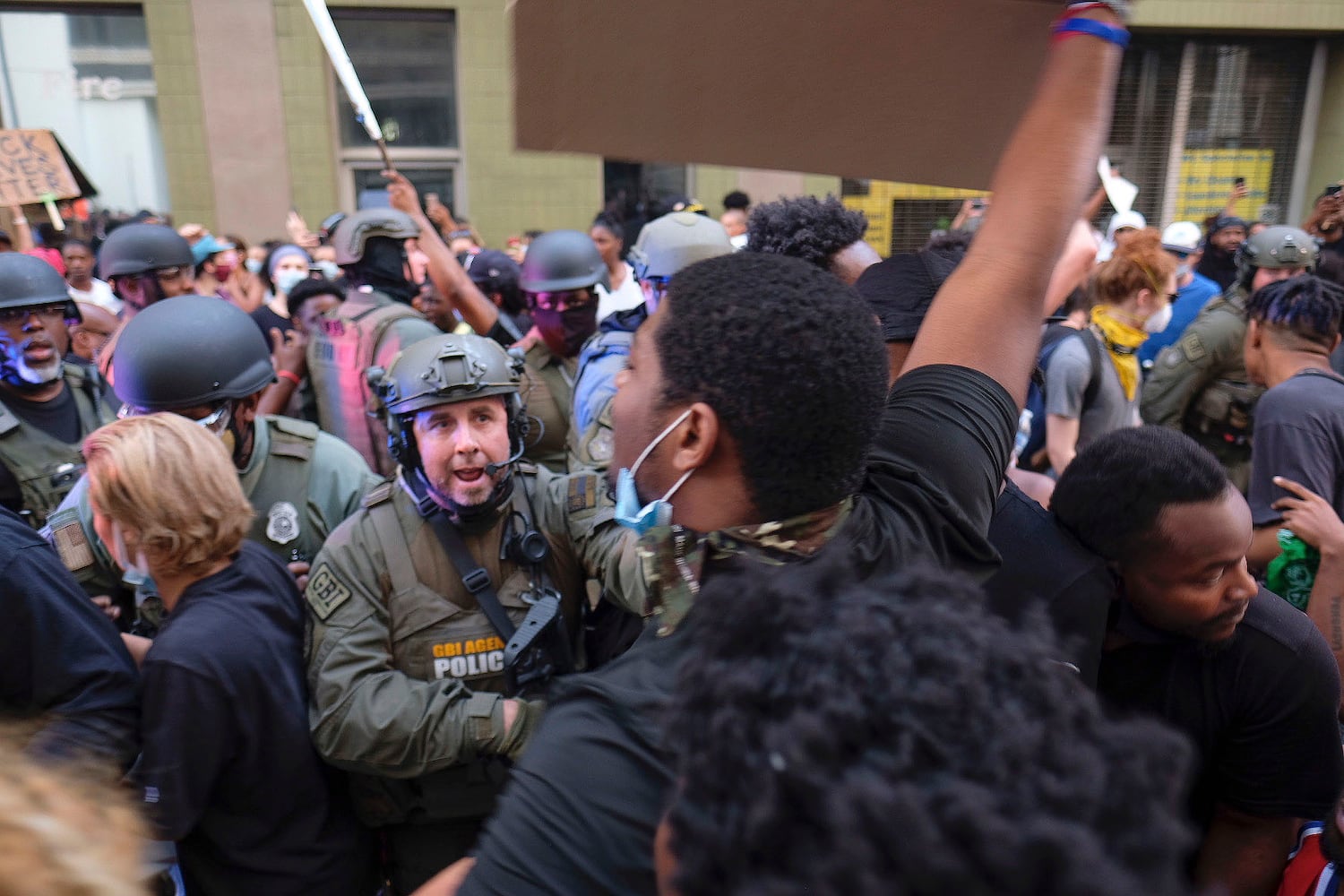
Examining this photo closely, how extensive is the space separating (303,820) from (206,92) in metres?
11.2

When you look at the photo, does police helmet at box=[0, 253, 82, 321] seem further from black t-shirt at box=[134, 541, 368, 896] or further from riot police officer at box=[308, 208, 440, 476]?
black t-shirt at box=[134, 541, 368, 896]

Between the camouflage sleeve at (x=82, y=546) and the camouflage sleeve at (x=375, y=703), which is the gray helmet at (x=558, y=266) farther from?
the camouflage sleeve at (x=375, y=703)

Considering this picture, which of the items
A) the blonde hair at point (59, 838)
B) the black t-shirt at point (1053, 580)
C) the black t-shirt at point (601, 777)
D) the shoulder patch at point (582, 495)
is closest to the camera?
the blonde hair at point (59, 838)

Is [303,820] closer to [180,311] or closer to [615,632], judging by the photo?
[615,632]

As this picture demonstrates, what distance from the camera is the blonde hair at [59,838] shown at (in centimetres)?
68

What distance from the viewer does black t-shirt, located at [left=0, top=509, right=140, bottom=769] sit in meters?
2.06

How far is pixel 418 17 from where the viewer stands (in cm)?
1187

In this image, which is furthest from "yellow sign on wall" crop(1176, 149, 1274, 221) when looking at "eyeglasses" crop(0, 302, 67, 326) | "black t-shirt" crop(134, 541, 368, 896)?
"black t-shirt" crop(134, 541, 368, 896)

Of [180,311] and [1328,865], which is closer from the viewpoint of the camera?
[1328,865]

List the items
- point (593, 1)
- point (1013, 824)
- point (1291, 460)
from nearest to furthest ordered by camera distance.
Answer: point (1013, 824) → point (593, 1) → point (1291, 460)

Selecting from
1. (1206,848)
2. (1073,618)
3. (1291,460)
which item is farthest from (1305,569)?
(1073,618)

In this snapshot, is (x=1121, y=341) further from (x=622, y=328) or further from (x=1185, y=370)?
(x=622, y=328)

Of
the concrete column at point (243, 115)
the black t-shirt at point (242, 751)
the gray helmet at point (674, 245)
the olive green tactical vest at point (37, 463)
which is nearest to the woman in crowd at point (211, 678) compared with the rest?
the black t-shirt at point (242, 751)

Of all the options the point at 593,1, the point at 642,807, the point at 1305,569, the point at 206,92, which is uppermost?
the point at 206,92
